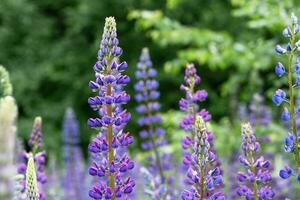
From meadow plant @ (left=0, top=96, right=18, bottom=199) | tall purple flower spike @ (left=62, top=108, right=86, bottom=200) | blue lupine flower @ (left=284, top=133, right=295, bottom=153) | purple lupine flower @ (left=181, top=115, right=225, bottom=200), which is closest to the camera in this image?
meadow plant @ (left=0, top=96, right=18, bottom=199)

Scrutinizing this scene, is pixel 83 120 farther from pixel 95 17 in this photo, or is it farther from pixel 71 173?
pixel 71 173

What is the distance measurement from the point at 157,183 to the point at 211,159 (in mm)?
1373

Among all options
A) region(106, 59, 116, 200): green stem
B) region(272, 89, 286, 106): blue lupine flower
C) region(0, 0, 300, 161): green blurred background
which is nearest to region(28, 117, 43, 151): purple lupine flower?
region(106, 59, 116, 200): green stem

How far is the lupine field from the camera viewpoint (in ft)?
8.64

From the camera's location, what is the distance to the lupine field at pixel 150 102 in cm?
263

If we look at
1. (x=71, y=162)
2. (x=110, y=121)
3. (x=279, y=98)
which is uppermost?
(x=71, y=162)

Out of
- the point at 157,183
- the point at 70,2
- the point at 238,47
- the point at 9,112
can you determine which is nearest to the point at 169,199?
the point at 157,183

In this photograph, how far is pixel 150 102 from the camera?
517 cm

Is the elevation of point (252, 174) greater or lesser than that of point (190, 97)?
lesser

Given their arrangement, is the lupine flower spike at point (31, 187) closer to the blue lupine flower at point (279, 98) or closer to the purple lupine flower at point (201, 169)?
the purple lupine flower at point (201, 169)

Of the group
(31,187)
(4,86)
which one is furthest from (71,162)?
(31,187)

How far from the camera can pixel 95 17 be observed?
16.2m

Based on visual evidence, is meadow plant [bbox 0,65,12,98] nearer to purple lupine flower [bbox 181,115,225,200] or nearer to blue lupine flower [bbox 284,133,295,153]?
purple lupine flower [bbox 181,115,225,200]

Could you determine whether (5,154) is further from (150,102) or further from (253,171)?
(150,102)
